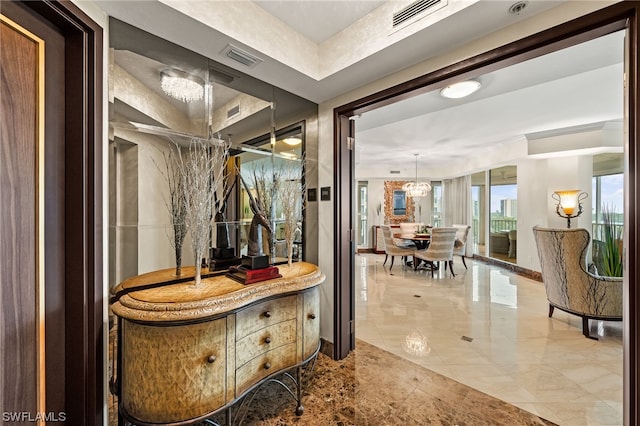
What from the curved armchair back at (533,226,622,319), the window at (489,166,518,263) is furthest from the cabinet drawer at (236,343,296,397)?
the window at (489,166,518,263)

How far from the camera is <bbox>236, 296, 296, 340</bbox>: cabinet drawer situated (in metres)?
1.50

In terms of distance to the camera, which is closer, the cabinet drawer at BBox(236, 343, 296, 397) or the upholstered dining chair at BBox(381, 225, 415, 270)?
the cabinet drawer at BBox(236, 343, 296, 397)

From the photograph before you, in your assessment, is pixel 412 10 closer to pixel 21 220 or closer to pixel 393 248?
pixel 21 220

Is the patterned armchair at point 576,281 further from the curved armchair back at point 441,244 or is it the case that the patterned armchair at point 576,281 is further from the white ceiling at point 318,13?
the white ceiling at point 318,13

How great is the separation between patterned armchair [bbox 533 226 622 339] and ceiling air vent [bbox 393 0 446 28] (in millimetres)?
3008

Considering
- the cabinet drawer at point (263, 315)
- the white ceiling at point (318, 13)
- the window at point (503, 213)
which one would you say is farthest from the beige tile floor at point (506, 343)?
the white ceiling at point (318, 13)

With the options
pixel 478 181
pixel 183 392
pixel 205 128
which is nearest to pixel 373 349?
pixel 183 392

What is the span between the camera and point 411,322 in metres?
3.33

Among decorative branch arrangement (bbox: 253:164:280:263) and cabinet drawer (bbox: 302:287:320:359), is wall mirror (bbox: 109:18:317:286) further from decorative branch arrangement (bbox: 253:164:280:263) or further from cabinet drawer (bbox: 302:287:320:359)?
cabinet drawer (bbox: 302:287:320:359)

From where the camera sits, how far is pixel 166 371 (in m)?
1.27

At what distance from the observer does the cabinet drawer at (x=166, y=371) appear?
1.26 meters

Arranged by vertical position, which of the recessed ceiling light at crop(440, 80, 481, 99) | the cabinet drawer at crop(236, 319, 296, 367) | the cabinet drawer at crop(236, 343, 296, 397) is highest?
the recessed ceiling light at crop(440, 80, 481, 99)

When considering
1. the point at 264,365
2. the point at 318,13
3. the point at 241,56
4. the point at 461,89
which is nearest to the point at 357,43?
the point at 318,13

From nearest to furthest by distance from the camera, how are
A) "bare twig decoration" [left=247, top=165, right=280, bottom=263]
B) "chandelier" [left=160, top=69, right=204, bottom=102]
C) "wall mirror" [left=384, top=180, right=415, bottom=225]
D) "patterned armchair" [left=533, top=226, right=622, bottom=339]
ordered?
"chandelier" [left=160, top=69, right=204, bottom=102] → "bare twig decoration" [left=247, top=165, right=280, bottom=263] → "patterned armchair" [left=533, top=226, right=622, bottom=339] → "wall mirror" [left=384, top=180, right=415, bottom=225]
